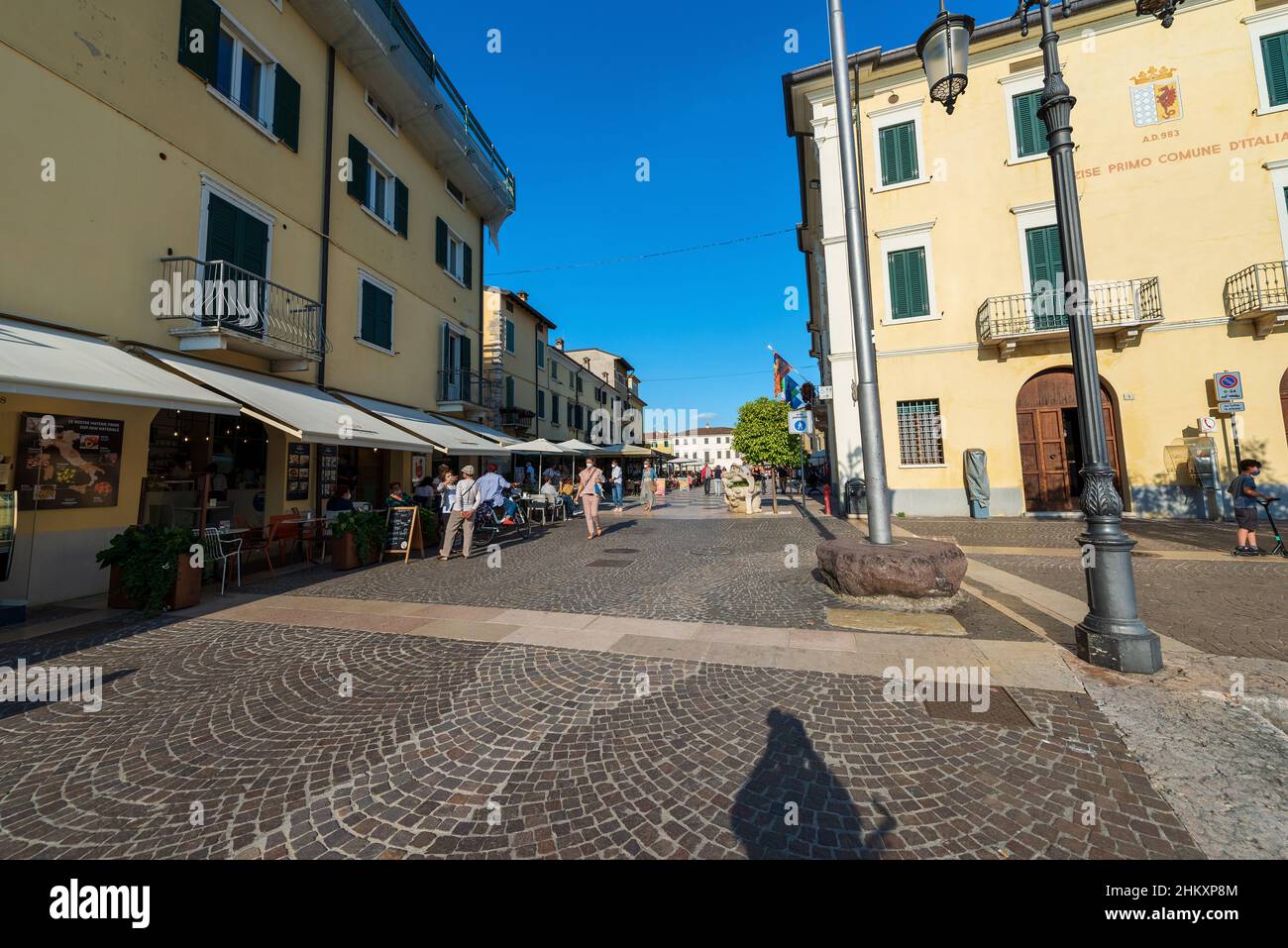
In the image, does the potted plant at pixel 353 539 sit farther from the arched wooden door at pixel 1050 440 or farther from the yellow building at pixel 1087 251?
the arched wooden door at pixel 1050 440

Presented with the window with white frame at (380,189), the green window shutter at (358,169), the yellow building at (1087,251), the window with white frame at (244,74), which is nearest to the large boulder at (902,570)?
the yellow building at (1087,251)

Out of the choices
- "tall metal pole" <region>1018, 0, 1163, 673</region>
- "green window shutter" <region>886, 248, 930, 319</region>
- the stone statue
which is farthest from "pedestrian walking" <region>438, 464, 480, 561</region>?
"green window shutter" <region>886, 248, 930, 319</region>

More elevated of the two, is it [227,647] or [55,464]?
[55,464]

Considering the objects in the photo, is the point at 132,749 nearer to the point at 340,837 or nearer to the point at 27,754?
the point at 27,754

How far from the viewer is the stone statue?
1745 centimetres

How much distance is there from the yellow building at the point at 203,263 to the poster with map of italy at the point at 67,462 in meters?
0.03

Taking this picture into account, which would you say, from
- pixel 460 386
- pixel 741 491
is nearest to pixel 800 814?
pixel 741 491

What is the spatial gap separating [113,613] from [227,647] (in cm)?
275

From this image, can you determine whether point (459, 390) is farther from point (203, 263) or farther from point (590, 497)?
point (203, 263)

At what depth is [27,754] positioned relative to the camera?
294cm

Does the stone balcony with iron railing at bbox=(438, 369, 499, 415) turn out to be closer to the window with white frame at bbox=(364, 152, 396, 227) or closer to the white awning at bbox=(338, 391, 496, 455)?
the white awning at bbox=(338, 391, 496, 455)

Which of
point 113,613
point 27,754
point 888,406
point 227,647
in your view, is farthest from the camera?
point 888,406

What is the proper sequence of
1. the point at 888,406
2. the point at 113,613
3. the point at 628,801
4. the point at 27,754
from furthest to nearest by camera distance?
the point at 888,406, the point at 113,613, the point at 27,754, the point at 628,801
